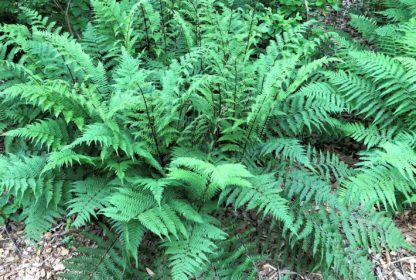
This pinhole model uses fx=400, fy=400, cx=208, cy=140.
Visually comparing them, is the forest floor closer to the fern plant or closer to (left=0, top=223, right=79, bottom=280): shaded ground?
(left=0, top=223, right=79, bottom=280): shaded ground

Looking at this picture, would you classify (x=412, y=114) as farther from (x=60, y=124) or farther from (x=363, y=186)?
(x=60, y=124)

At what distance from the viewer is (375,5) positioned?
225 inches

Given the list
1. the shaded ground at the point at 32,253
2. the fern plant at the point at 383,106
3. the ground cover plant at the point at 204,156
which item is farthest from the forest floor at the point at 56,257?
the fern plant at the point at 383,106

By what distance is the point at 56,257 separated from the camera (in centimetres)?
374

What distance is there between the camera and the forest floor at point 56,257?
137 inches

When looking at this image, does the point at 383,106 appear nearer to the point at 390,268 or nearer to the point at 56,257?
the point at 390,268

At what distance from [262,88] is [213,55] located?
1.89 feet

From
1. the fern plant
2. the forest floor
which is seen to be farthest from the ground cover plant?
the forest floor

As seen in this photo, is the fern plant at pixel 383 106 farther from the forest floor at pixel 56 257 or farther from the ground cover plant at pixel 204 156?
the forest floor at pixel 56 257

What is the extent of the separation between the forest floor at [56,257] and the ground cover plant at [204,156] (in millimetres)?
129

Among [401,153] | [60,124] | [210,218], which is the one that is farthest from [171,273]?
[401,153]

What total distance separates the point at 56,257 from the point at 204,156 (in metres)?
1.68

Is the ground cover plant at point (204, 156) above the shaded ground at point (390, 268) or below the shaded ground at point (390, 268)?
above

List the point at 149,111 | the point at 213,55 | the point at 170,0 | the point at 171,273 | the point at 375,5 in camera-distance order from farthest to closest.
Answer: the point at 375,5 → the point at 170,0 → the point at 213,55 → the point at 149,111 → the point at 171,273
